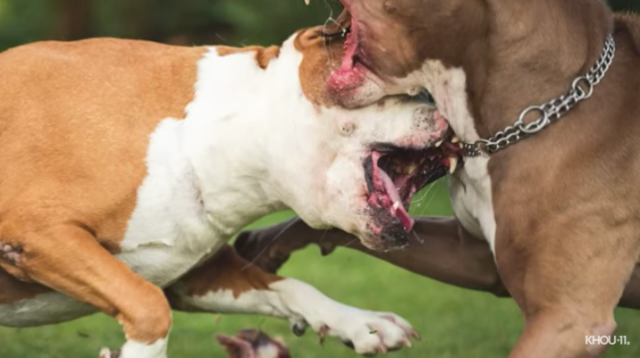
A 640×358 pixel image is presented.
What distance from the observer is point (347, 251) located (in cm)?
874

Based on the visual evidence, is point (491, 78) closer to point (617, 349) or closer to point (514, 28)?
point (514, 28)

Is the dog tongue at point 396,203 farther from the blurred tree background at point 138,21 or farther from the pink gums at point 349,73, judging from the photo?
the blurred tree background at point 138,21

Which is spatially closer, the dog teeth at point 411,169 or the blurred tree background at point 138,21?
the dog teeth at point 411,169

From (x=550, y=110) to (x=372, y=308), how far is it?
282 centimetres

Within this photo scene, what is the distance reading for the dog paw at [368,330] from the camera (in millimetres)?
4801

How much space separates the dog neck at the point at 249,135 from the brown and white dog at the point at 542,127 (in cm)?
20

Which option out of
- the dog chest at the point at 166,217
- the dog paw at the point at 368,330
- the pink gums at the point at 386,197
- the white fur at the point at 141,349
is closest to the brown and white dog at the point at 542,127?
the pink gums at the point at 386,197

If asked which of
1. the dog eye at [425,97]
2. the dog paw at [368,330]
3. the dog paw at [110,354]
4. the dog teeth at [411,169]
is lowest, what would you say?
the dog paw at [110,354]

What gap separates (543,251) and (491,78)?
59 centimetres

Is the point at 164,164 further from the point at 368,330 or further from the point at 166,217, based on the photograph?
the point at 368,330

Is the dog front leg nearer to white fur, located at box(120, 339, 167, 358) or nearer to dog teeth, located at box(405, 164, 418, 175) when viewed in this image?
dog teeth, located at box(405, 164, 418, 175)

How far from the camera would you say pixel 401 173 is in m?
4.70

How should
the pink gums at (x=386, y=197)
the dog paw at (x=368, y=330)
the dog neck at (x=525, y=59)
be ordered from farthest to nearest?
1. the dog paw at (x=368, y=330)
2. the pink gums at (x=386, y=197)
3. the dog neck at (x=525, y=59)

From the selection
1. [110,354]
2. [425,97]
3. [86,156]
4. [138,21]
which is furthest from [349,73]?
[138,21]
